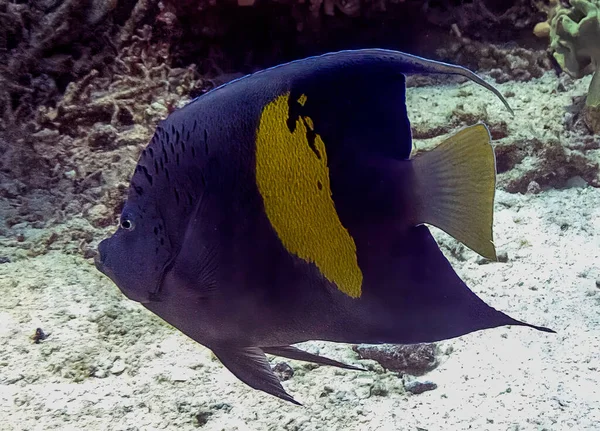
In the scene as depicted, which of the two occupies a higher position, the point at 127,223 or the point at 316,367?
the point at 127,223

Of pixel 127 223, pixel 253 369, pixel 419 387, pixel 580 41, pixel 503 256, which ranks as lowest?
pixel 419 387

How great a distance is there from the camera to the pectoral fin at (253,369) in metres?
0.80

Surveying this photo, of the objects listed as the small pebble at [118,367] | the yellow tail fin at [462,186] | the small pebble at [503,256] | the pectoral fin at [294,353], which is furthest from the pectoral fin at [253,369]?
the small pebble at [503,256]

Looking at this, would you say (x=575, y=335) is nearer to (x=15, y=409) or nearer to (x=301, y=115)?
(x=301, y=115)

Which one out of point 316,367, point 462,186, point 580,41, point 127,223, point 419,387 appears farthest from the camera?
point 580,41

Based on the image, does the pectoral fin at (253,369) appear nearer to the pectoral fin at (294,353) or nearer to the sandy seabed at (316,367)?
the pectoral fin at (294,353)

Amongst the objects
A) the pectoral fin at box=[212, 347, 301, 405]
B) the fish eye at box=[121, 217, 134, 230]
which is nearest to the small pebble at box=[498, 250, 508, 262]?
the pectoral fin at box=[212, 347, 301, 405]

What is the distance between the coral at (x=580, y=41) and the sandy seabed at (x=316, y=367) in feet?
3.74

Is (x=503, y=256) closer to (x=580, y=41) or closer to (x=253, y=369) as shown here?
(x=580, y=41)

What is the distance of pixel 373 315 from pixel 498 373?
1.36 m

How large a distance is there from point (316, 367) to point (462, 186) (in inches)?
57.4

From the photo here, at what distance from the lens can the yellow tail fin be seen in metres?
0.62

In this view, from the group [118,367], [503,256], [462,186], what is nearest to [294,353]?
[462,186]

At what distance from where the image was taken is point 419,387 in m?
1.83
